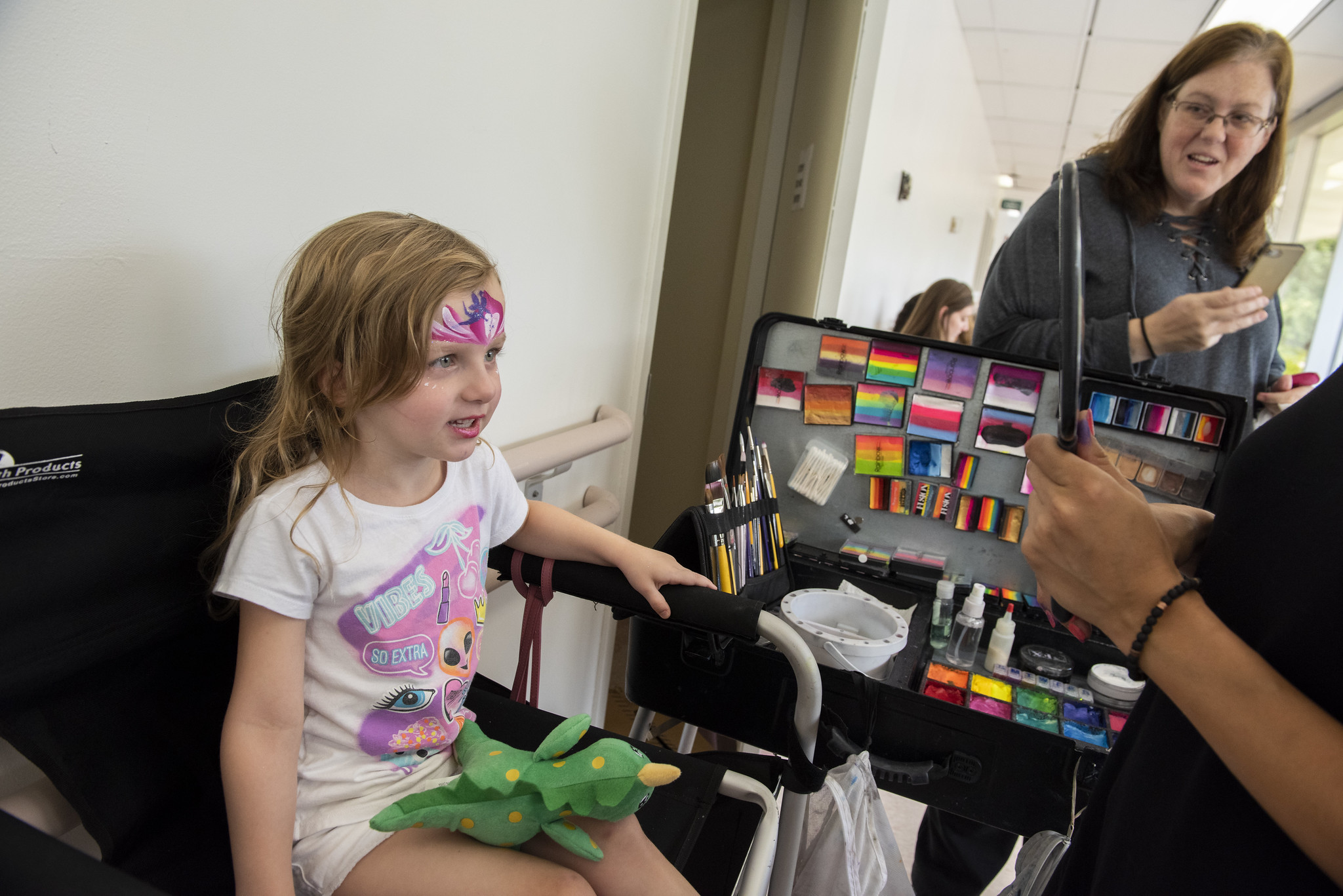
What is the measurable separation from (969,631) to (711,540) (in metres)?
0.40

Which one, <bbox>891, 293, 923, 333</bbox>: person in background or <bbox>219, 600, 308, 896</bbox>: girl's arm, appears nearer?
<bbox>219, 600, 308, 896</bbox>: girl's arm

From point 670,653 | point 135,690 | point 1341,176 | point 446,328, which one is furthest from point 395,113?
point 1341,176

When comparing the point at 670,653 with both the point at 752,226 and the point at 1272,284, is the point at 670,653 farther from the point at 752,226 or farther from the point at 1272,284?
the point at 752,226

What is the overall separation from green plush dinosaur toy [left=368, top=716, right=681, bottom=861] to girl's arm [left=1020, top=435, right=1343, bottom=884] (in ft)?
1.07

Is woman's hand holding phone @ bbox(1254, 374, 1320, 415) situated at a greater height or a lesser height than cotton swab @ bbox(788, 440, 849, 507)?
greater

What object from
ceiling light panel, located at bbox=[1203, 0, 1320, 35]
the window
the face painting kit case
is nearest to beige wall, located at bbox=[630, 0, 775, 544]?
the face painting kit case

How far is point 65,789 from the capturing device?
523 millimetres

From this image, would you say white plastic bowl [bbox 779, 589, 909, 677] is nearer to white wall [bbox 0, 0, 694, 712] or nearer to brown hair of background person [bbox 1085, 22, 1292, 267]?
white wall [bbox 0, 0, 694, 712]

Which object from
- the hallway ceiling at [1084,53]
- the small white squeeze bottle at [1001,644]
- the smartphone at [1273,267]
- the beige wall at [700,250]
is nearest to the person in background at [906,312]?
the beige wall at [700,250]

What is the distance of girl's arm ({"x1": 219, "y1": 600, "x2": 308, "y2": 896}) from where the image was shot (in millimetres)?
558

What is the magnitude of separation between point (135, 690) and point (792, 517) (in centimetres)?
94

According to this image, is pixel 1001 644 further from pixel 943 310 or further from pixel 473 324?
pixel 943 310

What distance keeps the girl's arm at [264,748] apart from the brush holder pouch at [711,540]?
47 centimetres

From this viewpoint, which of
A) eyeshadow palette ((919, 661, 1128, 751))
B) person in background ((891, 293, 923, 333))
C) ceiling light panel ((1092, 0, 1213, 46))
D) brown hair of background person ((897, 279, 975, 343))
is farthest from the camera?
ceiling light panel ((1092, 0, 1213, 46))
